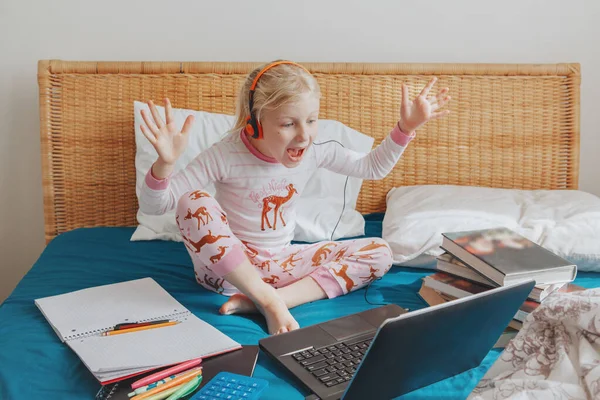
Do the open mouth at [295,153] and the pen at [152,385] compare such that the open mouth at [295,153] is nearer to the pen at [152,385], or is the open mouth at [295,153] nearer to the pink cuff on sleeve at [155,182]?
the pink cuff on sleeve at [155,182]

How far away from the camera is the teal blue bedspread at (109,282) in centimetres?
105

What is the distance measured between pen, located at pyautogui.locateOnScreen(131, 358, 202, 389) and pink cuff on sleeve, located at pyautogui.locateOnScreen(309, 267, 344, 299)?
424mm

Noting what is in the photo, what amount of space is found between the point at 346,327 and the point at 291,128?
1.45ft

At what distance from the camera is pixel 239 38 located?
2.06 metres

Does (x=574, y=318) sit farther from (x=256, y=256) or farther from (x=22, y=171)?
(x=22, y=171)

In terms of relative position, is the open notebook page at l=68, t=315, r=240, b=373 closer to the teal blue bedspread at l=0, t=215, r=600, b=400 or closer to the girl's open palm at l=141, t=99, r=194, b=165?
the teal blue bedspread at l=0, t=215, r=600, b=400

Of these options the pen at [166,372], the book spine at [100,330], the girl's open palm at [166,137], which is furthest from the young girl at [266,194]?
the pen at [166,372]

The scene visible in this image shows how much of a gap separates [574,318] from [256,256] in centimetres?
75

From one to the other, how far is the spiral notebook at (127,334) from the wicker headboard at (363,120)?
2.07 ft

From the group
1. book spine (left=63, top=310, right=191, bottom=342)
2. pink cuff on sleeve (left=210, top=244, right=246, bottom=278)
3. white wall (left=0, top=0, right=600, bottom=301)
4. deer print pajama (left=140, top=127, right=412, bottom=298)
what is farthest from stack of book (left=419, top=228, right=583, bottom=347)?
white wall (left=0, top=0, right=600, bottom=301)

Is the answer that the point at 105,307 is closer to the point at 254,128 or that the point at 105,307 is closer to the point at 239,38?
the point at 254,128

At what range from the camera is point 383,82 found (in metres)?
2.06

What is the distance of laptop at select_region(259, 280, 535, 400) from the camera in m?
0.85

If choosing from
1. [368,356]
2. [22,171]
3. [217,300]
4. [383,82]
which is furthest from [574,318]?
[22,171]
